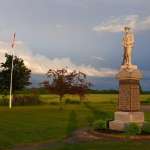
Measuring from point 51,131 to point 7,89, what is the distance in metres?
43.1

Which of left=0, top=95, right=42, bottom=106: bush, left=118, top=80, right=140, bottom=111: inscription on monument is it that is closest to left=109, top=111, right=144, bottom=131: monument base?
left=118, top=80, right=140, bottom=111: inscription on monument

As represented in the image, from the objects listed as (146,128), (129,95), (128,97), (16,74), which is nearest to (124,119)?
(128,97)

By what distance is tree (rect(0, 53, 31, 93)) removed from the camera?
211 feet

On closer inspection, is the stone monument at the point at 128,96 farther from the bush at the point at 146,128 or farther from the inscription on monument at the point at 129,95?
the bush at the point at 146,128

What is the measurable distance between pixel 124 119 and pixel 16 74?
140 feet

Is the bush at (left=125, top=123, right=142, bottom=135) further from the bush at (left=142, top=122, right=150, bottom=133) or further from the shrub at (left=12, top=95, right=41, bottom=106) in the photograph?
the shrub at (left=12, top=95, right=41, bottom=106)

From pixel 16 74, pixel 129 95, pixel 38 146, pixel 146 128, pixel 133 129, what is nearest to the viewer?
pixel 38 146

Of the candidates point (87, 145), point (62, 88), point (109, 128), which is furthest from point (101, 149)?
point (62, 88)

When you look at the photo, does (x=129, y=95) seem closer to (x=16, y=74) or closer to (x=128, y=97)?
(x=128, y=97)

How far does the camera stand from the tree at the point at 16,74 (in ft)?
211

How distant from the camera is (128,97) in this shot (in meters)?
23.2

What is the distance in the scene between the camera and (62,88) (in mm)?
49094

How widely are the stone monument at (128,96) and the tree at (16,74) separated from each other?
4164 cm

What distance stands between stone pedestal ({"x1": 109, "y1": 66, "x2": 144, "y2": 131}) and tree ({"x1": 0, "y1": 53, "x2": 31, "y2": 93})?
4174 centimetres
